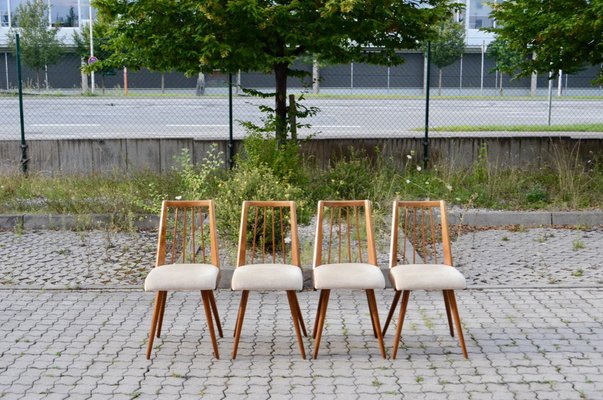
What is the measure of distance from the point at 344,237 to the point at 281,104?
10.7 ft

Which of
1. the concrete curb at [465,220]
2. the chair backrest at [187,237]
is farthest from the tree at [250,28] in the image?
the concrete curb at [465,220]

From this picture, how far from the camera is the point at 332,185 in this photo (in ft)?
34.0

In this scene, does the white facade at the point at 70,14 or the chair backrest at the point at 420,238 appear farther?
the white facade at the point at 70,14

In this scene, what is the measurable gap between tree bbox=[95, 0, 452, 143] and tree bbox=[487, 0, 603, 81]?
103 cm

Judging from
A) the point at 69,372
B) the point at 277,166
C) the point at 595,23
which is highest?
the point at 595,23

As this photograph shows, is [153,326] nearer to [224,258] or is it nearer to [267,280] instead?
[267,280]

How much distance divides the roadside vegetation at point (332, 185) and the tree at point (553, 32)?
1.45 m

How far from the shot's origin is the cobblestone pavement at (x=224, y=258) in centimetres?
764

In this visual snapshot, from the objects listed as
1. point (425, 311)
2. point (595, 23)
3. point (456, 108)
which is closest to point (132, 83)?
point (456, 108)

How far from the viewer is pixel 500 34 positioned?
38.2 feet

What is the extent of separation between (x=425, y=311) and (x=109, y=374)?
272 cm

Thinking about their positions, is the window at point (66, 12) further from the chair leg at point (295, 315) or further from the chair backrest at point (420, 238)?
the chair leg at point (295, 315)

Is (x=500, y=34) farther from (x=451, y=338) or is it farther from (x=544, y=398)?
(x=544, y=398)

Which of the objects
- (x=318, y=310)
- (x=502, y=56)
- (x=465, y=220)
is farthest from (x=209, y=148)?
(x=502, y=56)
